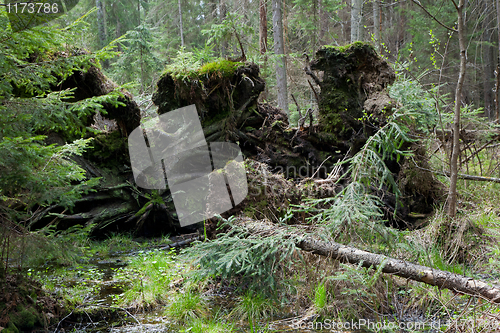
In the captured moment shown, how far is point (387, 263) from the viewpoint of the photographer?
3.43m

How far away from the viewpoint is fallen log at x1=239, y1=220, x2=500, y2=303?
9.77ft

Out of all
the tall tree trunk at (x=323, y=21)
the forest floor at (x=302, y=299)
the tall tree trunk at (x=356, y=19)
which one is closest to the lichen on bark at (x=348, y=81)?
the forest floor at (x=302, y=299)

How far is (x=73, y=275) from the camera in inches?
200

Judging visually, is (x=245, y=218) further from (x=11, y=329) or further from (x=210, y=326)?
(x=11, y=329)

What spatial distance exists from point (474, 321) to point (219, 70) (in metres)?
6.04

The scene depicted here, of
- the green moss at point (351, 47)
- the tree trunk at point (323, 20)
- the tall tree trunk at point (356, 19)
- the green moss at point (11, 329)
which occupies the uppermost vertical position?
the tree trunk at point (323, 20)

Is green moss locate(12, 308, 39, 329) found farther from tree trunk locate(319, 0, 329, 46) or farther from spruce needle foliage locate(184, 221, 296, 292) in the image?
tree trunk locate(319, 0, 329, 46)

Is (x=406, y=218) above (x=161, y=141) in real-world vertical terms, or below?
below

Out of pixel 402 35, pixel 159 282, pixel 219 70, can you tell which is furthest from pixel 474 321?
pixel 402 35

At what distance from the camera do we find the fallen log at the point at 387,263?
2977 millimetres

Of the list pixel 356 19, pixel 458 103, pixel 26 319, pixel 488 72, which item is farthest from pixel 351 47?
pixel 488 72

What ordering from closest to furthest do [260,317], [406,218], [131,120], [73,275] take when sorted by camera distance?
[260,317], [73,275], [406,218], [131,120]

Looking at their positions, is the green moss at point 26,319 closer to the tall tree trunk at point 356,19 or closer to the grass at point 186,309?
the grass at point 186,309

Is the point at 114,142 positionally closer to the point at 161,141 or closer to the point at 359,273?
the point at 161,141
